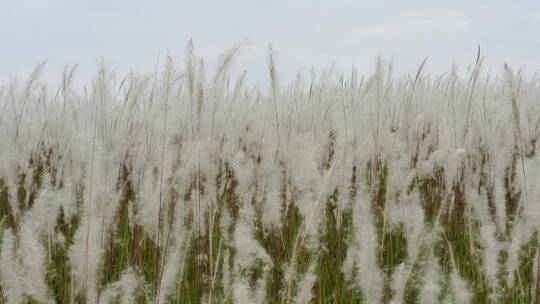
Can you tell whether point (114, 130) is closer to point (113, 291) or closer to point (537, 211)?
point (113, 291)

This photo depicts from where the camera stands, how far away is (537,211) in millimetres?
1371

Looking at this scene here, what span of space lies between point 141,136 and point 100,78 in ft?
4.58

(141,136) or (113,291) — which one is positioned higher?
(141,136)

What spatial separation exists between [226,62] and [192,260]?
0.85 meters

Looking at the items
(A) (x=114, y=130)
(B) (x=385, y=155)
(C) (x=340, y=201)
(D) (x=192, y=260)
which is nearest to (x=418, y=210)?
(C) (x=340, y=201)

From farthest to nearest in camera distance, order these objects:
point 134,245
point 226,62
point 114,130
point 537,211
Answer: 1. point 114,130
2. point 134,245
3. point 226,62
4. point 537,211

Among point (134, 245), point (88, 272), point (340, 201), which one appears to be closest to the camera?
point (88, 272)

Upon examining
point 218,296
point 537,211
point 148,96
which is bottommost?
point 218,296

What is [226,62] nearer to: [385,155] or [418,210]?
[418,210]

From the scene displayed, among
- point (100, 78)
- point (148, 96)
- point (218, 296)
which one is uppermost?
point (148, 96)

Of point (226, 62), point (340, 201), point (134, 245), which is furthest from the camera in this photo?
point (134, 245)

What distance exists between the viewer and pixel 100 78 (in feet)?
4.83

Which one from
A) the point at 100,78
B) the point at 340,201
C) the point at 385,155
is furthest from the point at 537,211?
the point at 385,155

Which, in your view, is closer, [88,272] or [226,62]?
[88,272]
